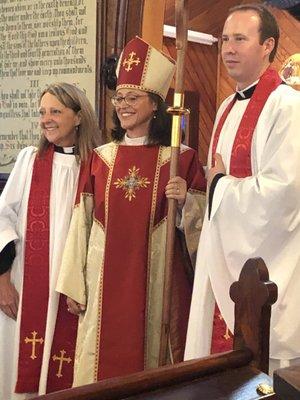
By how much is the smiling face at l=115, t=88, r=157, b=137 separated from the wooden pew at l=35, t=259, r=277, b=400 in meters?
1.71

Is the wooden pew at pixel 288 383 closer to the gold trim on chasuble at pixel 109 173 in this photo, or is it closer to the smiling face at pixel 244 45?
Answer: the smiling face at pixel 244 45

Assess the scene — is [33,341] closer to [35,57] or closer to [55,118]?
[55,118]

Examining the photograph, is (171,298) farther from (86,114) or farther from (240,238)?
(86,114)

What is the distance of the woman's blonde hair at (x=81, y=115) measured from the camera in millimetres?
3539

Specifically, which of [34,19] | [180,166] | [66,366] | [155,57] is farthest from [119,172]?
[34,19]

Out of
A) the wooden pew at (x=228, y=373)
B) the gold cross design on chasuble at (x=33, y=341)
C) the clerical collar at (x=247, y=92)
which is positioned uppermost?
the clerical collar at (x=247, y=92)

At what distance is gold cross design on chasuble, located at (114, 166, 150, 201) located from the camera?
10.9 ft

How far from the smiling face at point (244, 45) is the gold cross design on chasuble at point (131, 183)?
2.43 ft

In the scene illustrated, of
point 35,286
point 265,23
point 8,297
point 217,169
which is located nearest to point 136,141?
point 217,169

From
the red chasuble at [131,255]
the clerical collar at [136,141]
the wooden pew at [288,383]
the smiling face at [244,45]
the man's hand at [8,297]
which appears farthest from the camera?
the man's hand at [8,297]

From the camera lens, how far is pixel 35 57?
15.8 feet

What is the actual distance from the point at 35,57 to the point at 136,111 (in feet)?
5.95

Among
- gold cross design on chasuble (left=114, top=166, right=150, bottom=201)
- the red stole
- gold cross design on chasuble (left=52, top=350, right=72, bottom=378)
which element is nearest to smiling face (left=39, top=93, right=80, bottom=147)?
the red stole

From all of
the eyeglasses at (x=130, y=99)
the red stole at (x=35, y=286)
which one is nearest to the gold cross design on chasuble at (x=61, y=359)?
the red stole at (x=35, y=286)
